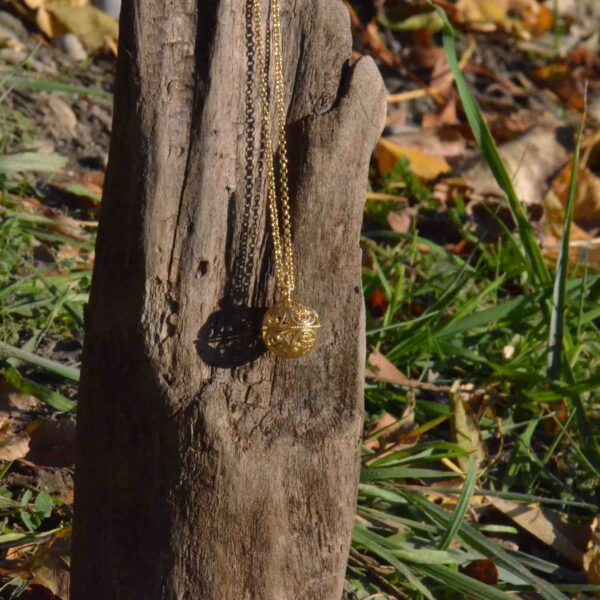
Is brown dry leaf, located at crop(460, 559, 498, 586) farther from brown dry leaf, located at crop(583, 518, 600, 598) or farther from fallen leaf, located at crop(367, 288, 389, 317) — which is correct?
fallen leaf, located at crop(367, 288, 389, 317)

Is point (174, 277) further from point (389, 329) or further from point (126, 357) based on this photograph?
point (389, 329)

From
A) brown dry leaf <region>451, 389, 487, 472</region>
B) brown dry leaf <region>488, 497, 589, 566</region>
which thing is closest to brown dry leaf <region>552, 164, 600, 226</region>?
brown dry leaf <region>451, 389, 487, 472</region>

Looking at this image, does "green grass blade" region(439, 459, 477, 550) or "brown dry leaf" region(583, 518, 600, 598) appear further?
"brown dry leaf" region(583, 518, 600, 598)

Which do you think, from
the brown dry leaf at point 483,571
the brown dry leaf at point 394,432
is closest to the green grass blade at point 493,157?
the brown dry leaf at point 394,432

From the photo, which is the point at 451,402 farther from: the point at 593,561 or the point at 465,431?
the point at 593,561

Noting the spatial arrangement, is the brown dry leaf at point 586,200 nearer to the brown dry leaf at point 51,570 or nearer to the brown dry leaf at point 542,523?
the brown dry leaf at point 542,523

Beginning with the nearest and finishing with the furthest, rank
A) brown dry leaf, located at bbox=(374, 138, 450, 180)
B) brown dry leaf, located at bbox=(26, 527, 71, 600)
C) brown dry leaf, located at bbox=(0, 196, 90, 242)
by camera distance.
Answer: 1. brown dry leaf, located at bbox=(26, 527, 71, 600)
2. brown dry leaf, located at bbox=(0, 196, 90, 242)
3. brown dry leaf, located at bbox=(374, 138, 450, 180)
